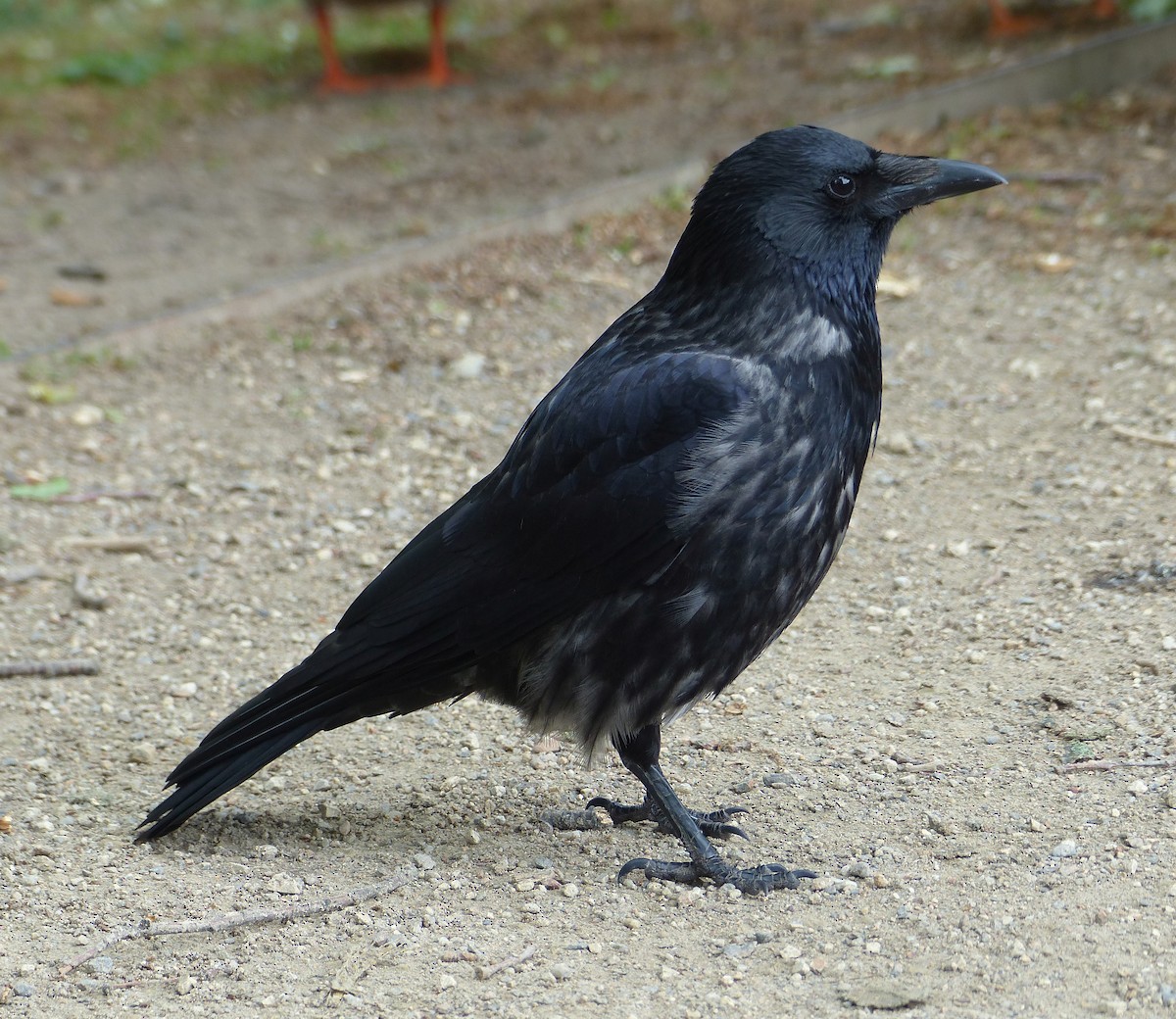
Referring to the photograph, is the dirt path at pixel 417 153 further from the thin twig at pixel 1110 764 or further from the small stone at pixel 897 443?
the thin twig at pixel 1110 764

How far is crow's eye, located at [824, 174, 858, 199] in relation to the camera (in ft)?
11.4

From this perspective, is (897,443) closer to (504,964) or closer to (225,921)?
(504,964)

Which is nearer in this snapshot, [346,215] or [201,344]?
[201,344]

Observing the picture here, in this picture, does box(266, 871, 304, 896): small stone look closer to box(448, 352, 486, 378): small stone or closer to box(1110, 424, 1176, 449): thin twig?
box(448, 352, 486, 378): small stone

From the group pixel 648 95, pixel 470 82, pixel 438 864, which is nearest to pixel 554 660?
pixel 438 864

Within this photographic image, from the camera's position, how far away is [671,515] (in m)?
3.31

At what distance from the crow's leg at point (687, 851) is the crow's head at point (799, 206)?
108cm

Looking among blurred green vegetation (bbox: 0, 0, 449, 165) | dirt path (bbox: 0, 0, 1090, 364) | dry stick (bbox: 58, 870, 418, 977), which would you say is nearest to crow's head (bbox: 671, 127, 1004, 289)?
dry stick (bbox: 58, 870, 418, 977)

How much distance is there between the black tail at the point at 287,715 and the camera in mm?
3596

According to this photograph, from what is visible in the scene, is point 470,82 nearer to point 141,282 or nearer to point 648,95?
point 648,95

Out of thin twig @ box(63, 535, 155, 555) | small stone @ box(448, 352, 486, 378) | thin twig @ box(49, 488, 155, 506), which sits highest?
small stone @ box(448, 352, 486, 378)

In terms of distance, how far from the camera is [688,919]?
3352 mm

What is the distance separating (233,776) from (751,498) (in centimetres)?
135

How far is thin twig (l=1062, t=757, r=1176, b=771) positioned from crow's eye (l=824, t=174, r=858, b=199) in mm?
1427
